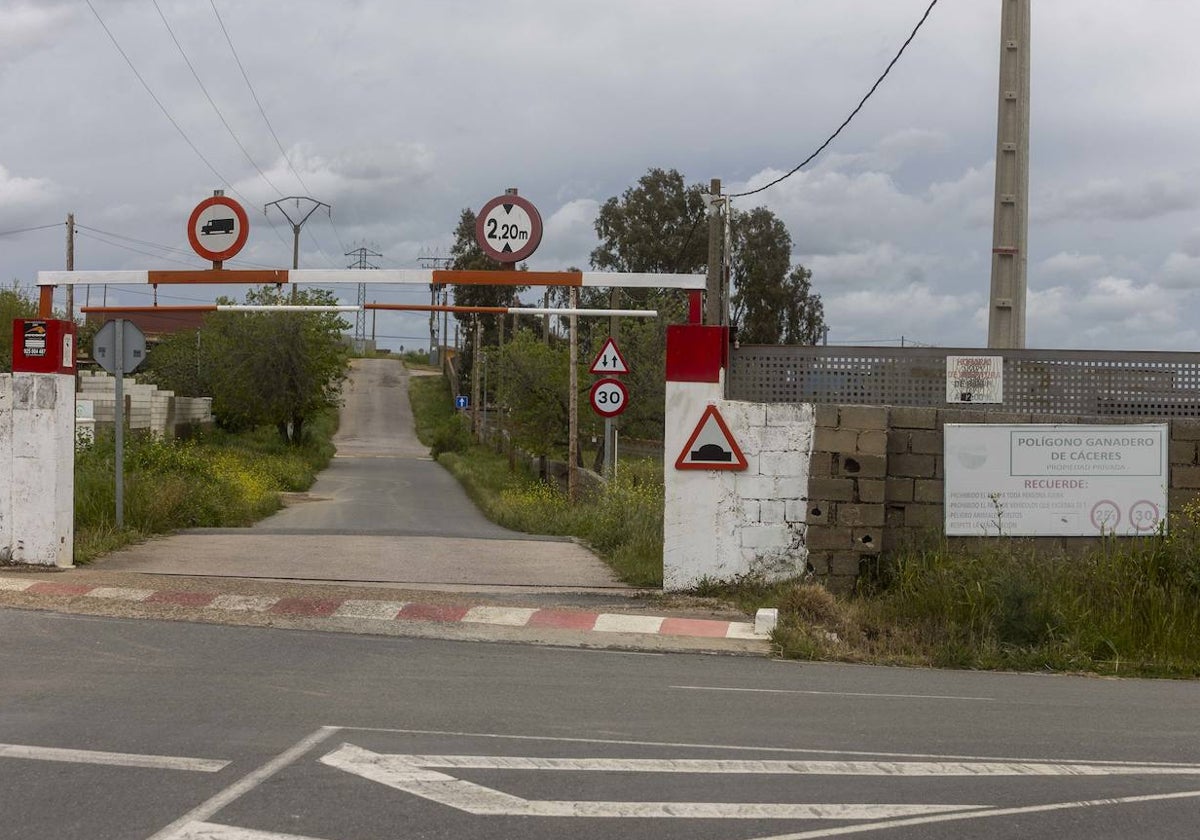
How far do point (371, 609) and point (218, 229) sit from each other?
5.28 meters

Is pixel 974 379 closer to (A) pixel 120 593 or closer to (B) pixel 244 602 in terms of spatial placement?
(B) pixel 244 602

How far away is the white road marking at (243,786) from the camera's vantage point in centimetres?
530

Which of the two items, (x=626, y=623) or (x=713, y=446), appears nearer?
(x=626, y=623)

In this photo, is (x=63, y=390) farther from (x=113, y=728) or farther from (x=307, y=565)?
(x=113, y=728)

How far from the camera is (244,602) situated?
1176 cm

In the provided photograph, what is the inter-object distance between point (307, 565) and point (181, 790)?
359 inches

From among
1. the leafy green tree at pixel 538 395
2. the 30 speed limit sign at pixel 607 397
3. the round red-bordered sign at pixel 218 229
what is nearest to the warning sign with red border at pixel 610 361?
the 30 speed limit sign at pixel 607 397

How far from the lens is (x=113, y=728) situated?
696 centimetres

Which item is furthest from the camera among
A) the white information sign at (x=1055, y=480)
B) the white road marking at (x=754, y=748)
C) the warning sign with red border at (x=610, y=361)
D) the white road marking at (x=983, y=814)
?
the warning sign with red border at (x=610, y=361)

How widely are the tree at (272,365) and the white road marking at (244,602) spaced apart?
141 feet

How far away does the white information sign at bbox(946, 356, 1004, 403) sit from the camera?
12.9 metres

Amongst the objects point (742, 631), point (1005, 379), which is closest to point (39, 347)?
point (742, 631)

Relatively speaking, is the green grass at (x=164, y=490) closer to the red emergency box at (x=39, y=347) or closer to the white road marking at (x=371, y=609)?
the red emergency box at (x=39, y=347)

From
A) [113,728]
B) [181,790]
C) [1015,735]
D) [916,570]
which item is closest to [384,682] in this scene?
[113,728]
